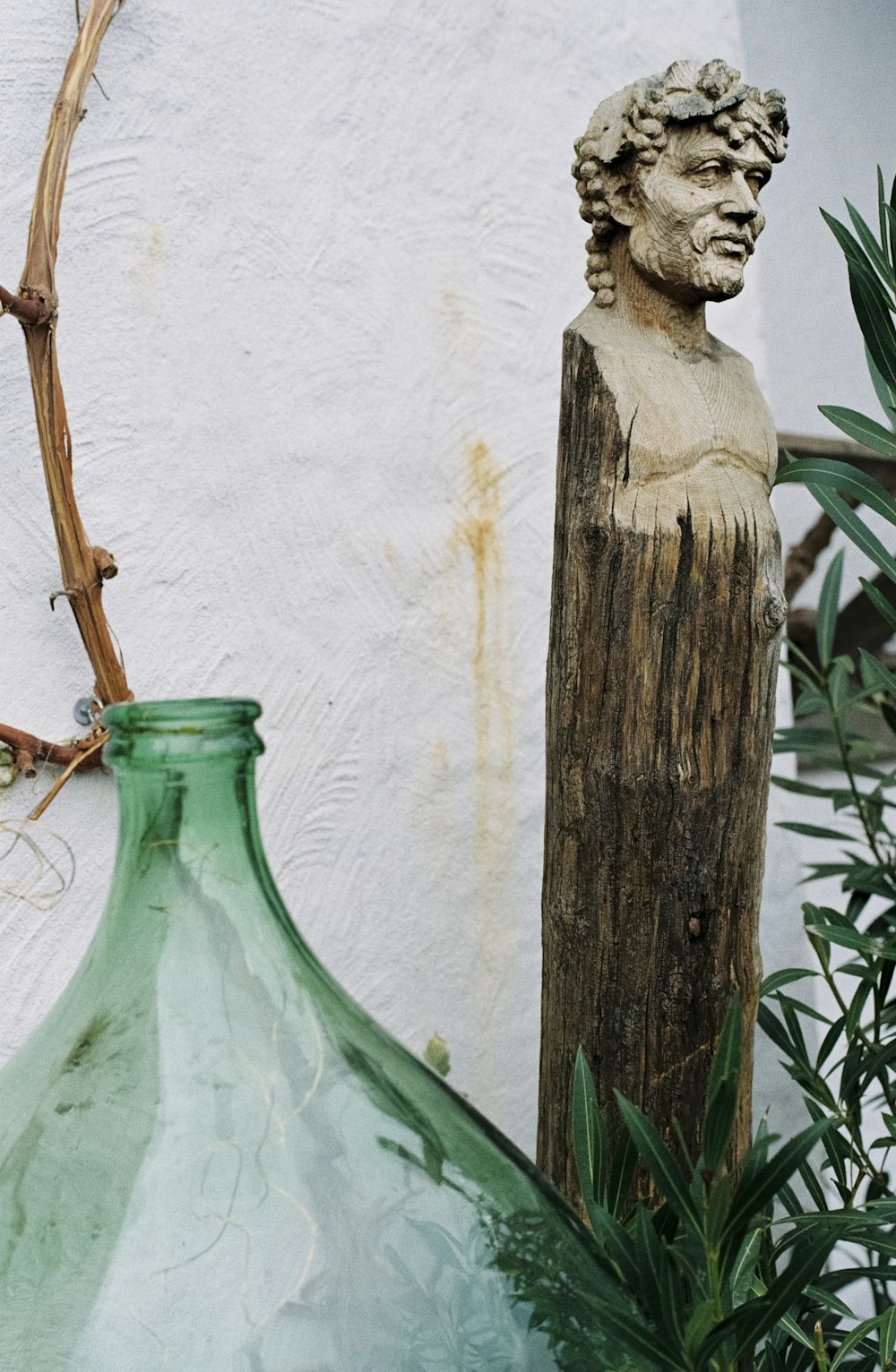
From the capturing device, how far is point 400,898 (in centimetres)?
148

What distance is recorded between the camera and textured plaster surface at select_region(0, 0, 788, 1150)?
1.22 meters

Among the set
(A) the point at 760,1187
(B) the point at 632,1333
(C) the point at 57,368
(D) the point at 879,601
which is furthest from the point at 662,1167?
(C) the point at 57,368

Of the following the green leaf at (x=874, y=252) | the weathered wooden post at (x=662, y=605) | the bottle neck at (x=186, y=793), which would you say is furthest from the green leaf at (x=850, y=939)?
the bottle neck at (x=186, y=793)

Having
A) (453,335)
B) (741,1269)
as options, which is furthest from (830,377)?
(741,1269)

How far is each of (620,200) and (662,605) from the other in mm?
321

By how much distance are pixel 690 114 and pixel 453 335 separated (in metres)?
0.56

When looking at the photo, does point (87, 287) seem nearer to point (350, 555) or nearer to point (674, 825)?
point (350, 555)

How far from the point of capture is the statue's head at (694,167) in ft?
3.32

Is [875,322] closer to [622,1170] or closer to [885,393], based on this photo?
[885,393]

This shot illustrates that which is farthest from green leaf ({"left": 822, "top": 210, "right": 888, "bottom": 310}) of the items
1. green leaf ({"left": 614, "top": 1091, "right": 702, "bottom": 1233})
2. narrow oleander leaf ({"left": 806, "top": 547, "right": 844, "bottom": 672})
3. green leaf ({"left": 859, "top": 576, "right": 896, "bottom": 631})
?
green leaf ({"left": 614, "top": 1091, "right": 702, "bottom": 1233})

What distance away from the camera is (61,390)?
1160mm

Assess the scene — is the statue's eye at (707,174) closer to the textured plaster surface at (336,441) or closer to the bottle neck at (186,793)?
the textured plaster surface at (336,441)

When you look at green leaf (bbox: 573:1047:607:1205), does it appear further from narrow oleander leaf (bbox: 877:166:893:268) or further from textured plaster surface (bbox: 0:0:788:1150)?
narrow oleander leaf (bbox: 877:166:893:268)

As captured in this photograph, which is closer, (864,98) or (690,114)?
(690,114)
